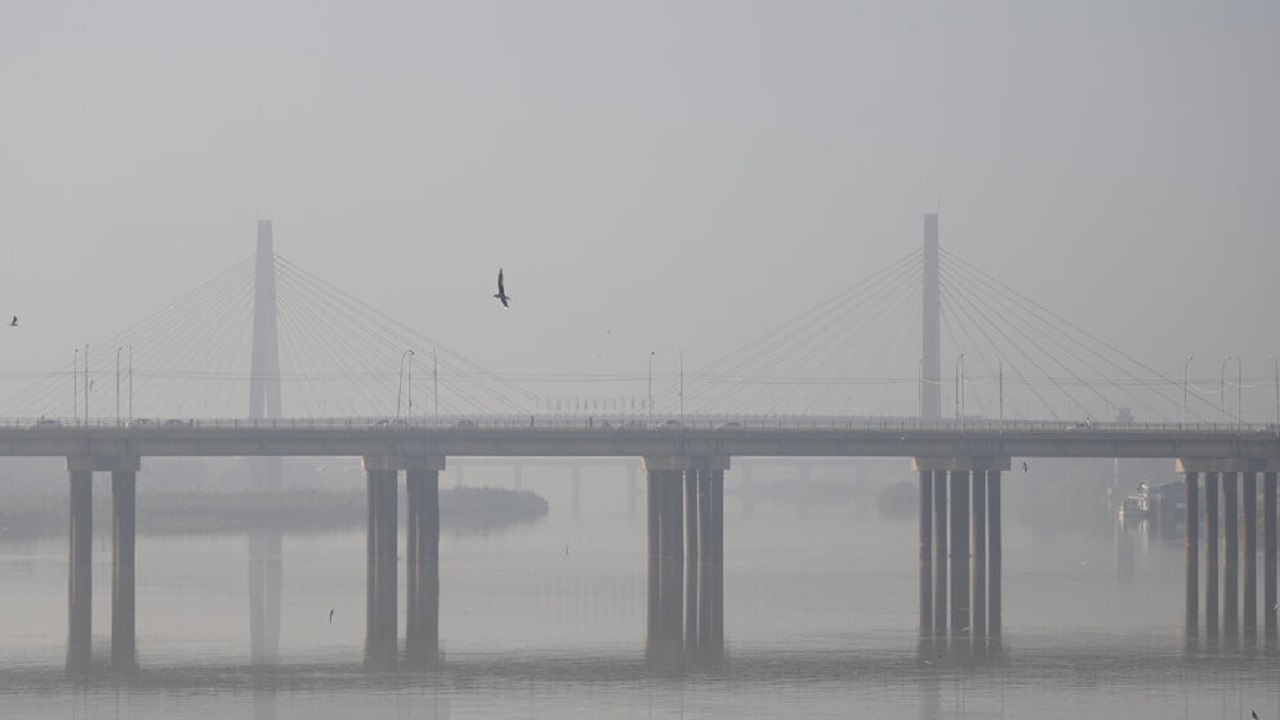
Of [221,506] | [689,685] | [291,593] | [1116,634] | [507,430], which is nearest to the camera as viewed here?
[689,685]

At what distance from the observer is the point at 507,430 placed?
12925cm

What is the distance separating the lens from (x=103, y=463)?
4938 inches

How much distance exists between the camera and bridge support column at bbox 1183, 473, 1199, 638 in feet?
317

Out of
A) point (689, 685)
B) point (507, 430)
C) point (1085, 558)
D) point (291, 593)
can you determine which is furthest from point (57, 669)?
point (1085, 558)

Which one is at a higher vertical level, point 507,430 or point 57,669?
point 507,430

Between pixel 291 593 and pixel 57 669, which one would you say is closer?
→ pixel 57 669

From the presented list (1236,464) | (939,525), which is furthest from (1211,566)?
(939,525)

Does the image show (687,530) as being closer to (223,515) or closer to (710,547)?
(710,547)

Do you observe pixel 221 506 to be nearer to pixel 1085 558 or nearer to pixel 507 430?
pixel 507 430

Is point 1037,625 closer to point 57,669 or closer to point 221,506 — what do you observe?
point 57,669

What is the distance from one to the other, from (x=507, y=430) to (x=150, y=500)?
64.8m

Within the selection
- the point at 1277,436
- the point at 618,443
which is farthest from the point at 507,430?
the point at 1277,436

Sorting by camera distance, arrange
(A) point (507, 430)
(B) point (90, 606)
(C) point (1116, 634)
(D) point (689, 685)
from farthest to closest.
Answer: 1. (A) point (507, 430)
2. (B) point (90, 606)
3. (C) point (1116, 634)
4. (D) point (689, 685)

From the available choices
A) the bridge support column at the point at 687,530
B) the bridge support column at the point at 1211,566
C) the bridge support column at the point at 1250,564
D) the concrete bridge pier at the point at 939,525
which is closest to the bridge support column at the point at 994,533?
the concrete bridge pier at the point at 939,525
